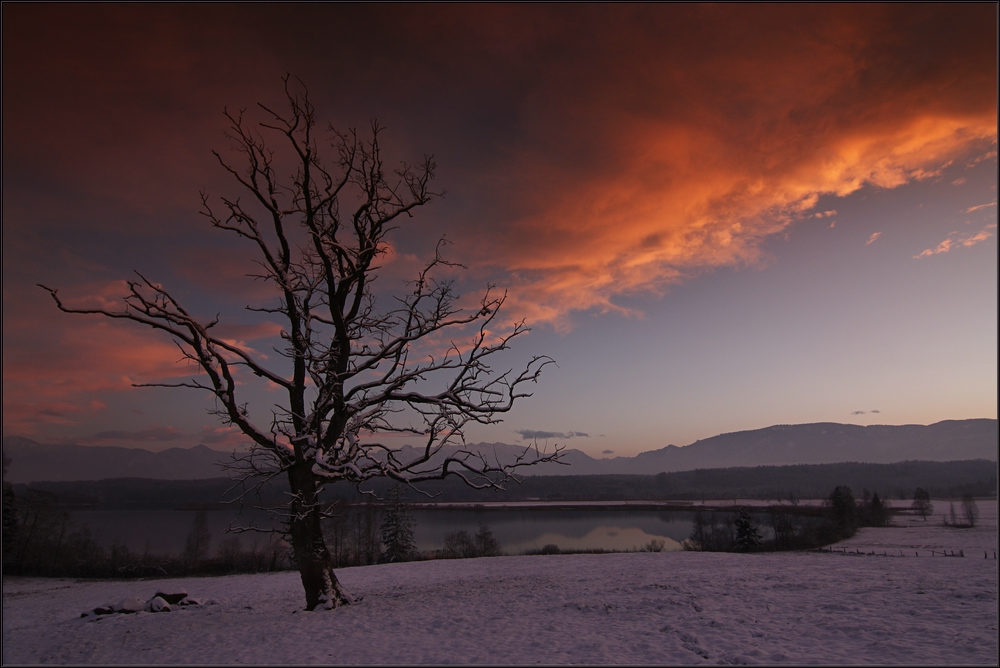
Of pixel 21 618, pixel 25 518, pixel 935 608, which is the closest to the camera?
pixel 935 608

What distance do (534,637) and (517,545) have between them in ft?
170

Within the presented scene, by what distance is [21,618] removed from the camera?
1394 centimetres

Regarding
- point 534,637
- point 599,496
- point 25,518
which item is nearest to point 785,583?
point 534,637

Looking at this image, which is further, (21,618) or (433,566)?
(433,566)

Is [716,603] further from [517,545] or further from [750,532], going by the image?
[517,545]

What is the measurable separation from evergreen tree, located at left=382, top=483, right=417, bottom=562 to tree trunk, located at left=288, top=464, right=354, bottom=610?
99.8 feet

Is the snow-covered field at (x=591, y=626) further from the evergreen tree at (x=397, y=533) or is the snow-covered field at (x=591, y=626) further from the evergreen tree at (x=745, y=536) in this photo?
the evergreen tree at (x=745, y=536)

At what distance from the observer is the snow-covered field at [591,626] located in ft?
21.6

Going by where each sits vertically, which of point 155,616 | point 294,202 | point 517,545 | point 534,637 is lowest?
point 517,545

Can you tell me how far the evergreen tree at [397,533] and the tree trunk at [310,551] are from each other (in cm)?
3042

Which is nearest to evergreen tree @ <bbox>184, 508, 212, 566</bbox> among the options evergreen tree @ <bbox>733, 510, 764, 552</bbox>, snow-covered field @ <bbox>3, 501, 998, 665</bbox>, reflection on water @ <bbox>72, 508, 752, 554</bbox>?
reflection on water @ <bbox>72, 508, 752, 554</bbox>

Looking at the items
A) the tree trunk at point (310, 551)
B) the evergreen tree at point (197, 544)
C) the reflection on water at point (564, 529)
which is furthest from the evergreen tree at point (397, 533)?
the tree trunk at point (310, 551)

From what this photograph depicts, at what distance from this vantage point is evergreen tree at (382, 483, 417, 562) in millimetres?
39875

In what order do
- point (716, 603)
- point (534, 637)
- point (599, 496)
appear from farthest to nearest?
point (599, 496)
point (716, 603)
point (534, 637)
